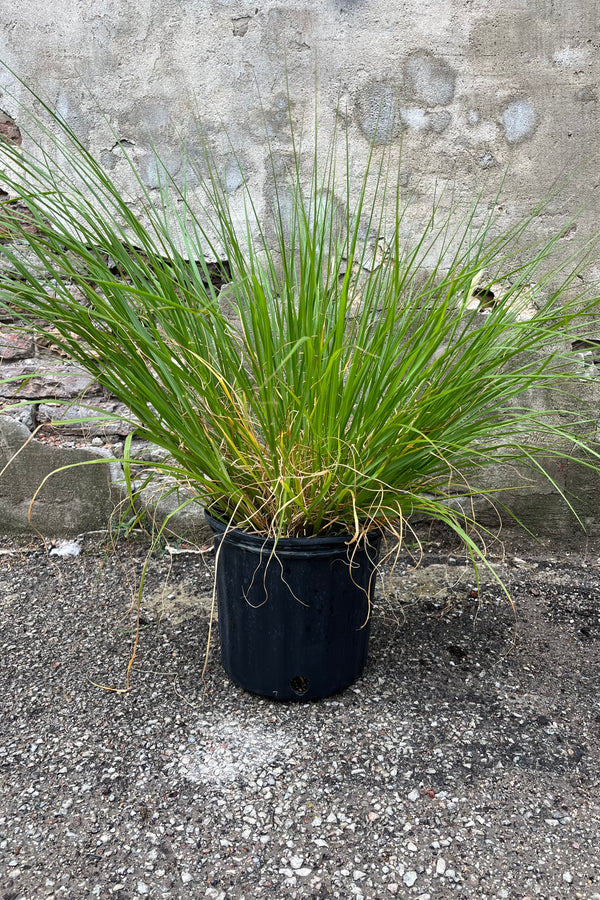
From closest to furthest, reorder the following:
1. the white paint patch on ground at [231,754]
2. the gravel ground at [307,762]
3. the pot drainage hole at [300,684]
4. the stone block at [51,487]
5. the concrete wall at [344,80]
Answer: the gravel ground at [307,762]
the white paint patch on ground at [231,754]
the pot drainage hole at [300,684]
the concrete wall at [344,80]
the stone block at [51,487]

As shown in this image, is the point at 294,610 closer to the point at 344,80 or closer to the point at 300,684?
the point at 300,684

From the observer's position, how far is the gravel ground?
1.07 meters

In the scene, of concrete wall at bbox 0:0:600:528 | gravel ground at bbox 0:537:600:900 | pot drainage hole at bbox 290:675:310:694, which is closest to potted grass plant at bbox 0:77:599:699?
pot drainage hole at bbox 290:675:310:694

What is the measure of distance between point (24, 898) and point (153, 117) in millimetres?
1971

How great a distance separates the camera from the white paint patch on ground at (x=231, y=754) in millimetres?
1265

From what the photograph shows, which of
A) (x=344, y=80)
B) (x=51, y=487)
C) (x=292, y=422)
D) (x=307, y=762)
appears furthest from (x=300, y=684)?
(x=344, y=80)

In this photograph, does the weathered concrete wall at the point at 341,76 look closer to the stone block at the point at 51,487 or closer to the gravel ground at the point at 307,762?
the stone block at the point at 51,487

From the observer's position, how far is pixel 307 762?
1289 millimetres

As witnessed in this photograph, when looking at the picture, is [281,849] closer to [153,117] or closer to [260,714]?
[260,714]

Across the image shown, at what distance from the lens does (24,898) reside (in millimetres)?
1020

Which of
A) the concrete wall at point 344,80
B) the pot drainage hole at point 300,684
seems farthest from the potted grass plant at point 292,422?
the concrete wall at point 344,80

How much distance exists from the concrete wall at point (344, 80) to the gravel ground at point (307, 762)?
4.25ft

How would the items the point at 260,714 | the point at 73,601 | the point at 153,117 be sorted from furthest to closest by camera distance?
the point at 153,117 < the point at 73,601 < the point at 260,714

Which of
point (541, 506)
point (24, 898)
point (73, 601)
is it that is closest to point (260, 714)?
point (24, 898)
